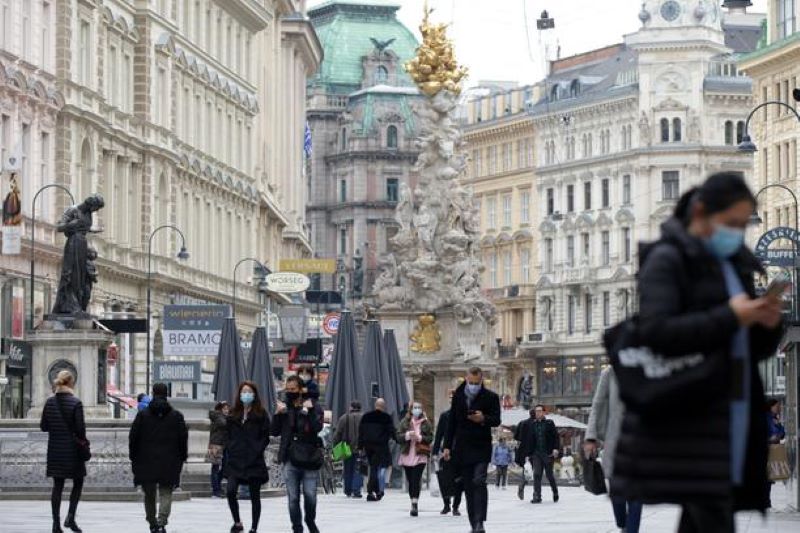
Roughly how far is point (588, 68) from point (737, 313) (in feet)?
457

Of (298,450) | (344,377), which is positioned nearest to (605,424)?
(298,450)

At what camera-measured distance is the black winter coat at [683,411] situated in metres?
9.87

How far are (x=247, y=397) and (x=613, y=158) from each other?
377 feet

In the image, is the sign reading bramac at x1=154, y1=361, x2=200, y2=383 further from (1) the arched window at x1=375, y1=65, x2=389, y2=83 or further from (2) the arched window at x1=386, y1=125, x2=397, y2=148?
(1) the arched window at x1=375, y1=65, x2=389, y2=83

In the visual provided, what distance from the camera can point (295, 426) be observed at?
25312 mm

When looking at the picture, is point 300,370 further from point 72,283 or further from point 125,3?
point 125,3

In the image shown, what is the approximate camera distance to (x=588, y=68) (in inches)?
5837

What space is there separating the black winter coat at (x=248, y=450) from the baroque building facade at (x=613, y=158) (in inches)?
4059

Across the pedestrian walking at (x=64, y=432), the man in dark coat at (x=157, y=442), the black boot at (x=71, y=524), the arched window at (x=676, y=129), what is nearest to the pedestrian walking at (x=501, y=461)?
the black boot at (x=71, y=524)

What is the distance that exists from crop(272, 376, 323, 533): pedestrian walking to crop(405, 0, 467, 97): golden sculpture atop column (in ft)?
170

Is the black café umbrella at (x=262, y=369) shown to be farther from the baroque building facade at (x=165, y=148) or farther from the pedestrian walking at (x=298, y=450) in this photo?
the pedestrian walking at (x=298, y=450)

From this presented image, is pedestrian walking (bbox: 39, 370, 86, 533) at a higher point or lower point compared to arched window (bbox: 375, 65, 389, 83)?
lower

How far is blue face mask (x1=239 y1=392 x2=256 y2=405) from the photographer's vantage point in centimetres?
2519

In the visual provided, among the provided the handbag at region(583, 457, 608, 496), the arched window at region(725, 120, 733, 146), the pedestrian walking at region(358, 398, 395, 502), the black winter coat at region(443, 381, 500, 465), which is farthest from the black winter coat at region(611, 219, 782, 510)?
the arched window at region(725, 120, 733, 146)
